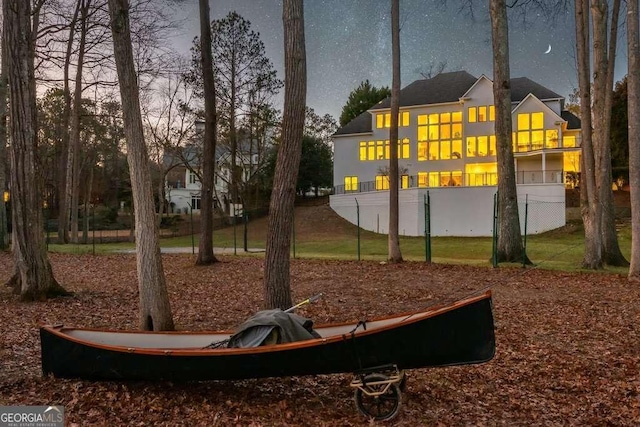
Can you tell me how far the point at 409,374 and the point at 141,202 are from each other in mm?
4138

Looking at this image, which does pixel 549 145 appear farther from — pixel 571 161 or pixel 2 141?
pixel 2 141

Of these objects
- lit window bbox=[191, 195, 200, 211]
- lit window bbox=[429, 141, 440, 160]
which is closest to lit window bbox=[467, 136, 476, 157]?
lit window bbox=[429, 141, 440, 160]

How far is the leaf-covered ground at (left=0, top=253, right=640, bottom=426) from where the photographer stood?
4527 millimetres

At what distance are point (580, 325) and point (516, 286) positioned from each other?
417 centimetres

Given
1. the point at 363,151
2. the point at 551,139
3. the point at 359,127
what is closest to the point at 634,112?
the point at 551,139

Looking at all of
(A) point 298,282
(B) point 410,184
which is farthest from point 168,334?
A: (B) point 410,184

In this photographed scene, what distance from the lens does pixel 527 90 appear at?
38625 mm

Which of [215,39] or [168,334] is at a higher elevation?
[215,39]

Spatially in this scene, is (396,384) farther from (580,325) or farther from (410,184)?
(410,184)

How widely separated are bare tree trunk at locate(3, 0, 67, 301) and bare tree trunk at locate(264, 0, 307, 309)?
18.5ft

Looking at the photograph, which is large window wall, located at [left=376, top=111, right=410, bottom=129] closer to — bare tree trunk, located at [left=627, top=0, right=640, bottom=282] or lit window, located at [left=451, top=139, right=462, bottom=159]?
lit window, located at [left=451, top=139, right=462, bottom=159]

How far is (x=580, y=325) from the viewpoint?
8.02 metres

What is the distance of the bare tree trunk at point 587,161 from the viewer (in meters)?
14.4

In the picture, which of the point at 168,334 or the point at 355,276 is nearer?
the point at 168,334
